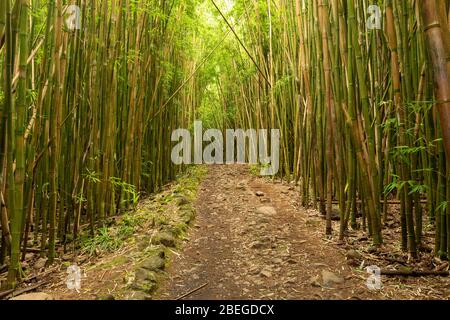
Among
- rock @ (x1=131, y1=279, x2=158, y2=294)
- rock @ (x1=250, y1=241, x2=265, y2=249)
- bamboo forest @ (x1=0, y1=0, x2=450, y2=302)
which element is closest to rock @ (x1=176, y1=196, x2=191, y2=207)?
bamboo forest @ (x1=0, y1=0, x2=450, y2=302)

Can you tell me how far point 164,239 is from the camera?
1.91 meters

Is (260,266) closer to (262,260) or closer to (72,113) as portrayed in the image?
(262,260)

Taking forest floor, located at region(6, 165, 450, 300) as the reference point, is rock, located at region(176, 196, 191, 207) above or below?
above

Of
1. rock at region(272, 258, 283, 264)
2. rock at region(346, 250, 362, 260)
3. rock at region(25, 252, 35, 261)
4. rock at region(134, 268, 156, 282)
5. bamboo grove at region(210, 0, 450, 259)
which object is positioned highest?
bamboo grove at region(210, 0, 450, 259)

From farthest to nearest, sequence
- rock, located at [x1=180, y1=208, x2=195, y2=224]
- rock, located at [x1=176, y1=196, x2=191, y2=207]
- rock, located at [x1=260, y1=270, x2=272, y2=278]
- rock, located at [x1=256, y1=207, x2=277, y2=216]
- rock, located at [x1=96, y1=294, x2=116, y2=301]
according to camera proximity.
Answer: rock, located at [x1=176, y1=196, x2=191, y2=207], rock, located at [x1=256, y1=207, x2=277, y2=216], rock, located at [x1=180, y1=208, x2=195, y2=224], rock, located at [x1=260, y1=270, x2=272, y2=278], rock, located at [x1=96, y1=294, x2=116, y2=301]

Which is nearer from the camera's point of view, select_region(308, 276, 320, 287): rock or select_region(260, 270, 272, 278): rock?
select_region(308, 276, 320, 287): rock

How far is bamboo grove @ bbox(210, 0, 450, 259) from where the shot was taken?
54.9 inches

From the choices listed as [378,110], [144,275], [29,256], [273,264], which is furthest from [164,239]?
[378,110]

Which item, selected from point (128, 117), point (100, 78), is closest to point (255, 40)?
point (128, 117)

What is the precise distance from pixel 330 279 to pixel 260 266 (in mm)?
359

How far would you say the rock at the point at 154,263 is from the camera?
5.11ft

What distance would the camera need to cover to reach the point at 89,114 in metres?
2.22

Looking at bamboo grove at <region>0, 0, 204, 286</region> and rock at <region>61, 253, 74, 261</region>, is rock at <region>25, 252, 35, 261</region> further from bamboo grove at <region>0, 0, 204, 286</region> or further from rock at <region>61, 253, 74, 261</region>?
rock at <region>61, 253, 74, 261</region>
